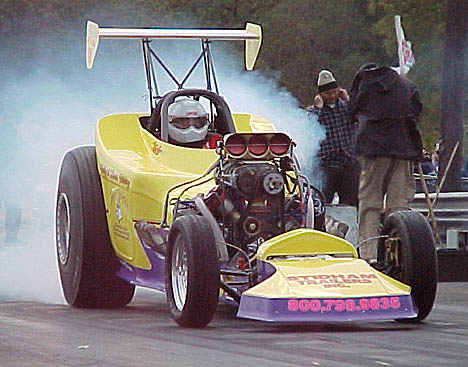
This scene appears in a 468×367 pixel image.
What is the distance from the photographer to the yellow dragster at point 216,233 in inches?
341

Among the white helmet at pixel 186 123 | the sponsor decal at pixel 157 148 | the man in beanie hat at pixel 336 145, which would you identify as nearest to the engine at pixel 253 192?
the sponsor decal at pixel 157 148

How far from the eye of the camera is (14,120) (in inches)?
745

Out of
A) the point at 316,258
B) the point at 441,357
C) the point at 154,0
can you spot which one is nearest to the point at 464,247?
the point at 316,258

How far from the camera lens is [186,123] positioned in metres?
10.9

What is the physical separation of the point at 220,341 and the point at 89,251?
266 centimetres

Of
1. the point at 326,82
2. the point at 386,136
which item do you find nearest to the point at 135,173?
the point at 386,136

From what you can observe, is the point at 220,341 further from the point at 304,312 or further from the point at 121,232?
the point at 121,232

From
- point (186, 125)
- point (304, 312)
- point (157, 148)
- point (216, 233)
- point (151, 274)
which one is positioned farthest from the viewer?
point (186, 125)

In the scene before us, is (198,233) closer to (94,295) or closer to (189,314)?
(189,314)

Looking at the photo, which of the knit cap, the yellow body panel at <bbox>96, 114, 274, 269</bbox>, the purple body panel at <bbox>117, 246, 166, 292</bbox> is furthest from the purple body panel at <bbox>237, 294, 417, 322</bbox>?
the knit cap

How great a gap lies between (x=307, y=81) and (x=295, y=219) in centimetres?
3403

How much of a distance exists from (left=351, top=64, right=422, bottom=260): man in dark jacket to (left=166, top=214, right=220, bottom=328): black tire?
3.84m

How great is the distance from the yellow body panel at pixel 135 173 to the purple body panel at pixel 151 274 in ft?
0.18

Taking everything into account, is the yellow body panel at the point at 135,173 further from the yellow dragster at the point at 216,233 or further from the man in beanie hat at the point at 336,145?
the man in beanie hat at the point at 336,145
